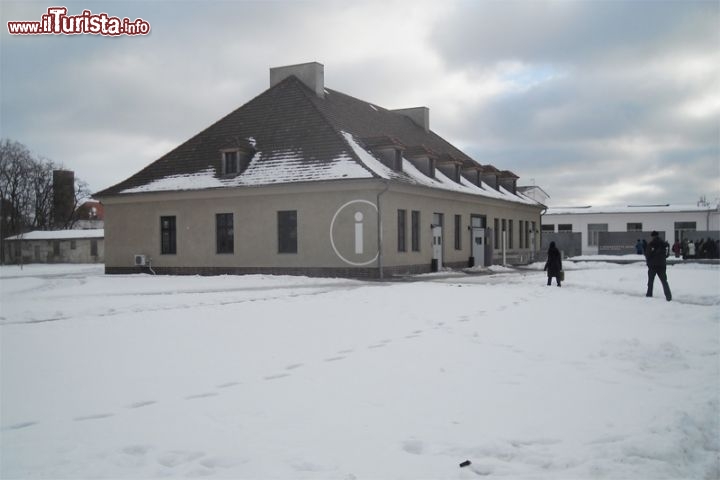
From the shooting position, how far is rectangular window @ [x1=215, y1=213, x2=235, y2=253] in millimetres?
27625

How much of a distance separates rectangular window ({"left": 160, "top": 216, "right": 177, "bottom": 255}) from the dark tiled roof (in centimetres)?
191

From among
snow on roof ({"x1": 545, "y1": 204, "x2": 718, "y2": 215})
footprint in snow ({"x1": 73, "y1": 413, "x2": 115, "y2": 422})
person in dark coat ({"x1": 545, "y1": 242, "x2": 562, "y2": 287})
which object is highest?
snow on roof ({"x1": 545, "y1": 204, "x2": 718, "y2": 215})

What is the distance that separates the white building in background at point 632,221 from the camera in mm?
60000

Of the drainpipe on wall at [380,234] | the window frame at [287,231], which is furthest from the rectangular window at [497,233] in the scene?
the window frame at [287,231]

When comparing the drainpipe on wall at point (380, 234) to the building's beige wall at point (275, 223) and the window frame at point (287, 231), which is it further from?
the window frame at point (287, 231)

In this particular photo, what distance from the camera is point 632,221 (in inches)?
2425

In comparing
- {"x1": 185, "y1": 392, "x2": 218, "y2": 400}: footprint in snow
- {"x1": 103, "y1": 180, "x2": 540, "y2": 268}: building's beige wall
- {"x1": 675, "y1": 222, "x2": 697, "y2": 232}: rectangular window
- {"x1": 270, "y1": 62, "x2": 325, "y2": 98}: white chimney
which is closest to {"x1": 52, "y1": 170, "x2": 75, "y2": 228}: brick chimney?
{"x1": 103, "y1": 180, "x2": 540, "y2": 268}: building's beige wall

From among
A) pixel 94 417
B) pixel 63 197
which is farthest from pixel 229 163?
pixel 63 197

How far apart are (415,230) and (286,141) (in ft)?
22.0

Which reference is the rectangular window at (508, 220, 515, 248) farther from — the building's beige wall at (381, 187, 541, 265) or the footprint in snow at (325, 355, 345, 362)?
the footprint in snow at (325, 355, 345, 362)

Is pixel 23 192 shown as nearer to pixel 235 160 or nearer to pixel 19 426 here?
pixel 235 160

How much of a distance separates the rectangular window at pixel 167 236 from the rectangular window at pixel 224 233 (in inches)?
95.3

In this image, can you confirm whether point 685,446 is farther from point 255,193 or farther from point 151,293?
point 255,193

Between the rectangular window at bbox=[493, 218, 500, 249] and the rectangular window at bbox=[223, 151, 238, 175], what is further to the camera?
the rectangular window at bbox=[493, 218, 500, 249]
